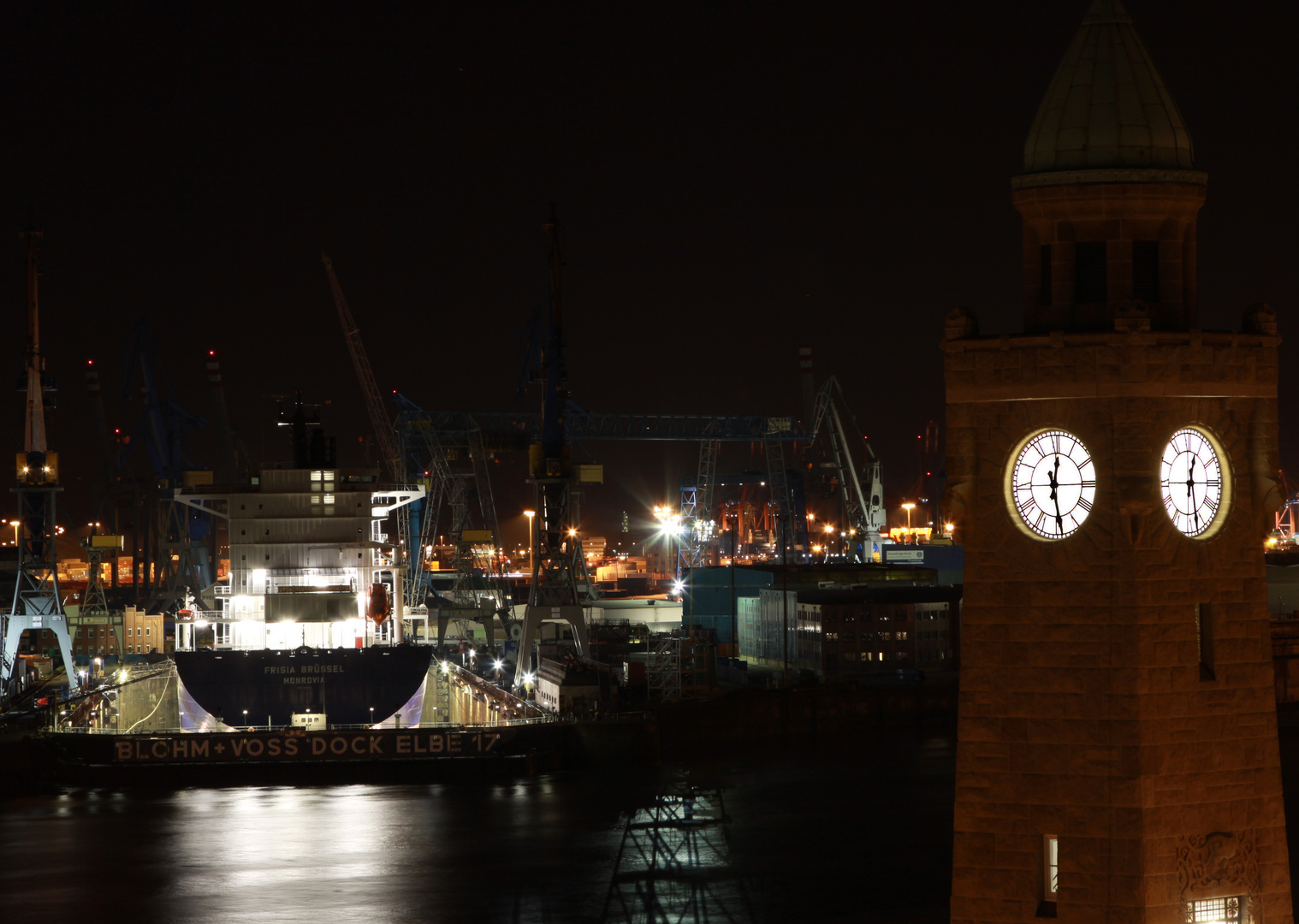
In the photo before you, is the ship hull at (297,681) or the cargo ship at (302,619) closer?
the ship hull at (297,681)

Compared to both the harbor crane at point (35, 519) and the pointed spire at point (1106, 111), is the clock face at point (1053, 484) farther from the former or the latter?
the harbor crane at point (35, 519)

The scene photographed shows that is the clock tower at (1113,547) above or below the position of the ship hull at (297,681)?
above

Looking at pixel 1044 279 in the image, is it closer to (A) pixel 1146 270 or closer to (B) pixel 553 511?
(A) pixel 1146 270

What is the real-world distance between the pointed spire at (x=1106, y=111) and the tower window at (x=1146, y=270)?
0.64m

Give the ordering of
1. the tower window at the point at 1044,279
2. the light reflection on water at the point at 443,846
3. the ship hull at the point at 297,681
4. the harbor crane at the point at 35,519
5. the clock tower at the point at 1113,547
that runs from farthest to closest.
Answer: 1. the harbor crane at the point at 35,519
2. the ship hull at the point at 297,681
3. the light reflection on water at the point at 443,846
4. the tower window at the point at 1044,279
5. the clock tower at the point at 1113,547

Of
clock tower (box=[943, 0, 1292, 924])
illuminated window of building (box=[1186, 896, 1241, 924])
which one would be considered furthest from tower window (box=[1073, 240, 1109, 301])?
illuminated window of building (box=[1186, 896, 1241, 924])

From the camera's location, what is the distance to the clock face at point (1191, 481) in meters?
13.2

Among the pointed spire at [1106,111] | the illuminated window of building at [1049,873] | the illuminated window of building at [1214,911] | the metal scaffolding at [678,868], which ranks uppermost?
the pointed spire at [1106,111]

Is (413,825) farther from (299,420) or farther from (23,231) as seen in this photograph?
(23,231)

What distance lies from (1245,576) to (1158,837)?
7.47 feet

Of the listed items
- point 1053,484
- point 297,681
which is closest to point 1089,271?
point 1053,484

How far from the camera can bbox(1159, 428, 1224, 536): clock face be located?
1316cm

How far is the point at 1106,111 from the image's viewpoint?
13.4 metres

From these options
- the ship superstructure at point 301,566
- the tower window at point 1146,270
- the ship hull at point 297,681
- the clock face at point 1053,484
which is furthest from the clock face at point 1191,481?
the ship superstructure at point 301,566
